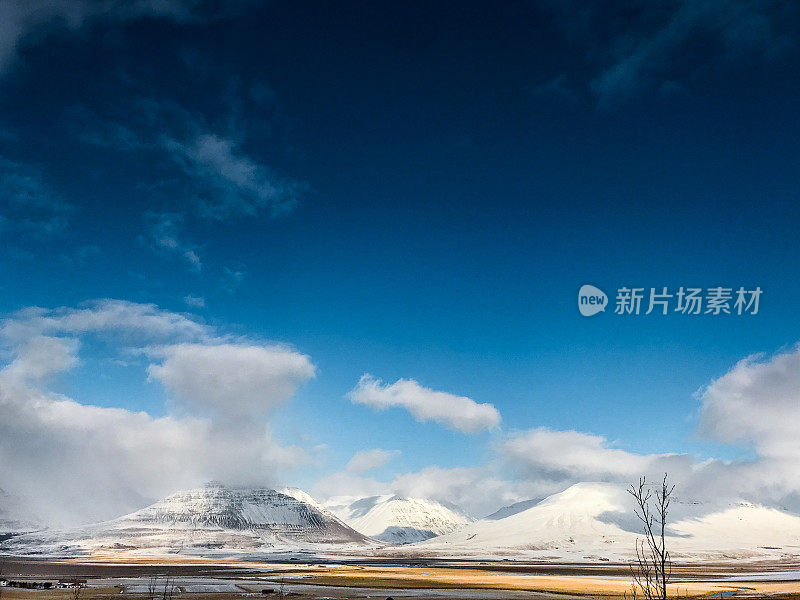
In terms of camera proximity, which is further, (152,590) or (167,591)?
(167,591)

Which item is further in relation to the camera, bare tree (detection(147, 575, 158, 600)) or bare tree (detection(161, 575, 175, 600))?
bare tree (detection(147, 575, 158, 600))

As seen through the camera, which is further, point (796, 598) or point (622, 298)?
point (796, 598)

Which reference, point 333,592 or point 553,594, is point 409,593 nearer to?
point 333,592

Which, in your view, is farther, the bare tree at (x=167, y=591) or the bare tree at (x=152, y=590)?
the bare tree at (x=152, y=590)

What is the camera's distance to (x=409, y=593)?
8812 cm

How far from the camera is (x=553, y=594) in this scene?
87.9 metres

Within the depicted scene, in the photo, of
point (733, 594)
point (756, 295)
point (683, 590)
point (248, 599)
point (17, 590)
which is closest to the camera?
point (756, 295)

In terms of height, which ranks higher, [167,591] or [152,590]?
[152,590]

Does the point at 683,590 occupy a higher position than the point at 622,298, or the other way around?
the point at 622,298

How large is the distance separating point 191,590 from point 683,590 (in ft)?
249

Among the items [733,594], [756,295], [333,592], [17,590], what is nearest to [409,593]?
[333,592]

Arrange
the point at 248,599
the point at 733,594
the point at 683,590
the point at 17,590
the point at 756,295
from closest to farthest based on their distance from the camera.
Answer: the point at 756,295, the point at 248,599, the point at 17,590, the point at 733,594, the point at 683,590

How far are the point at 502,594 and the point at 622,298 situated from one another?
5103 centimetres

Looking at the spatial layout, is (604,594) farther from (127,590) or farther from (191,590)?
(127,590)
